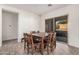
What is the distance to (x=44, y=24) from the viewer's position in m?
2.70

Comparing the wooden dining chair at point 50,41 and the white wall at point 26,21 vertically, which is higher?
the white wall at point 26,21

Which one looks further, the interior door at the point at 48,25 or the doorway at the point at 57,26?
the interior door at the point at 48,25

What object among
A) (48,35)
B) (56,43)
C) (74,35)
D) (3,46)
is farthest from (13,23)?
(74,35)

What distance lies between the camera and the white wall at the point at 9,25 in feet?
8.57

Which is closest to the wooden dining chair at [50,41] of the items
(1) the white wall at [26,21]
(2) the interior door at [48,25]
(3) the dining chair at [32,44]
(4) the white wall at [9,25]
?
(2) the interior door at [48,25]

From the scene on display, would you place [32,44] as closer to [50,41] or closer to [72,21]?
[50,41]

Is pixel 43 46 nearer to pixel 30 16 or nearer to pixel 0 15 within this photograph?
pixel 30 16

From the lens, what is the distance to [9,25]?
8.80ft

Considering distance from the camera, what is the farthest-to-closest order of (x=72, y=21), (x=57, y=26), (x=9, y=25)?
(x=72, y=21), (x=9, y=25), (x=57, y=26)

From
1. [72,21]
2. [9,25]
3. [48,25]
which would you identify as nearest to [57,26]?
[48,25]

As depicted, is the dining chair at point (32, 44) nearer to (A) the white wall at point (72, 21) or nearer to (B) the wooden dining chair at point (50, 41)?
(B) the wooden dining chair at point (50, 41)

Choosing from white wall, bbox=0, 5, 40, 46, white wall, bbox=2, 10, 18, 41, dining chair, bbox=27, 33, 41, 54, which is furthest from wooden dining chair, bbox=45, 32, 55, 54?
white wall, bbox=2, 10, 18, 41

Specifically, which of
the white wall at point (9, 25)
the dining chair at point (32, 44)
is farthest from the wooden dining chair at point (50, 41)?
the white wall at point (9, 25)
